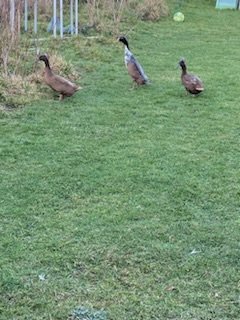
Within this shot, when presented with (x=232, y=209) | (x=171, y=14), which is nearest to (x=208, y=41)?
(x=171, y=14)

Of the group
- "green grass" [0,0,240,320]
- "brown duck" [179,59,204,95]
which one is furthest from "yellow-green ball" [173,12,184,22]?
"brown duck" [179,59,204,95]

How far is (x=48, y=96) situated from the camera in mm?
7004

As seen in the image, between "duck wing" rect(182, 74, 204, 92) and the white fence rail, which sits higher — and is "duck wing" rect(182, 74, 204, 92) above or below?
below

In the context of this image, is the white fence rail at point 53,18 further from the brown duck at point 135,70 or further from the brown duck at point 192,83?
the brown duck at point 192,83

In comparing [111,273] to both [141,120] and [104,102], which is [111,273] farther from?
[104,102]

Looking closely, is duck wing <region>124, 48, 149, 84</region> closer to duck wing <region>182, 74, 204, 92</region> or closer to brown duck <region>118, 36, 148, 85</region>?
brown duck <region>118, 36, 148, 85</region>

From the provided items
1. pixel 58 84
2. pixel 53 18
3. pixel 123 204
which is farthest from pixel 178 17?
pixel 123 204

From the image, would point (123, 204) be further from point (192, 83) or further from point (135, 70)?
point (135, 70)

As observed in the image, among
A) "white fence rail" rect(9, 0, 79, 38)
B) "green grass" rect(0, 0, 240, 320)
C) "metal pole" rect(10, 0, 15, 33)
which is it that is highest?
"metal pole" rect(10, 0, 15, 33)

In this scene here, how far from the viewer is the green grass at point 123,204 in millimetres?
3225

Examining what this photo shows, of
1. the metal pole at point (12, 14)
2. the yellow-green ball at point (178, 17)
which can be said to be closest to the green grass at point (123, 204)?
the metal pole at point (12, 14)

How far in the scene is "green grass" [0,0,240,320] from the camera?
3225 mm

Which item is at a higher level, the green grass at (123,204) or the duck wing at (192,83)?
the duck wing at (192,83)

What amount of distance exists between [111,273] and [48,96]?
385 cm
